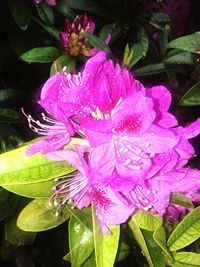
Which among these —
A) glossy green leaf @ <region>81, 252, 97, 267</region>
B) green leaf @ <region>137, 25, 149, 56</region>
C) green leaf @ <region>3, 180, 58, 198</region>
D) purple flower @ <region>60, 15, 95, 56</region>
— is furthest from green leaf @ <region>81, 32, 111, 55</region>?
glossy green leaf @ <region>81, 252, 97, 267</region>

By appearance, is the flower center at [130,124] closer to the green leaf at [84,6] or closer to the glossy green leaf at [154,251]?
the glossy green leaf at [154,251]

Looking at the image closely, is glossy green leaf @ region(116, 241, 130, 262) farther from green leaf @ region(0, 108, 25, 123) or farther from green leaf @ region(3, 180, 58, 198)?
green leaf @ region(0, 108, 25, 123)

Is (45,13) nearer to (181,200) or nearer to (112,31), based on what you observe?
(112,31)

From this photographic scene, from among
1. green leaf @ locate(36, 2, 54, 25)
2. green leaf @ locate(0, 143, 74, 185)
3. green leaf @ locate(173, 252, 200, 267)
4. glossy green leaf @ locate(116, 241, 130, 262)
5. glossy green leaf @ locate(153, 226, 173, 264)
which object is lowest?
glossy green leaf @ locate(116, 241, 130, 262)

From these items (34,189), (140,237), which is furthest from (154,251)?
(34,189)

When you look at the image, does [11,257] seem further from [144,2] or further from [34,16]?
[144,2]
